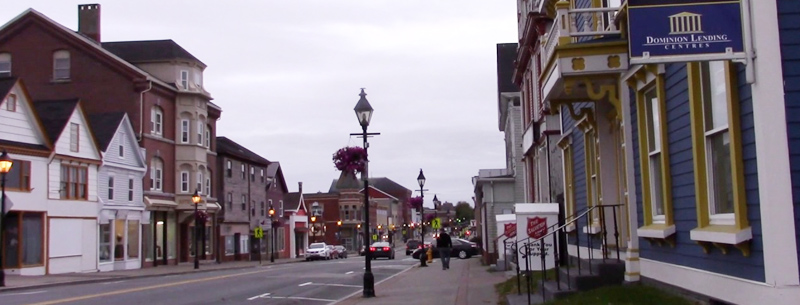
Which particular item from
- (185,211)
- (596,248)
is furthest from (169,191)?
(596,248)

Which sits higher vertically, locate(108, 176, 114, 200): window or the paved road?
locate(108, 176, 114, 200): window

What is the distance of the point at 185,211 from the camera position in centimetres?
5491

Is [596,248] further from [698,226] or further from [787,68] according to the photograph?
[787,68]

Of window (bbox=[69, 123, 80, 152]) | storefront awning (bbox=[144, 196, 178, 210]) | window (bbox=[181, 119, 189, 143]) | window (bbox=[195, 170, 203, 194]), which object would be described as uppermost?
window (bbox=[181, 119, 189, 143])

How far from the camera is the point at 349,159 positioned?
98.8 feet

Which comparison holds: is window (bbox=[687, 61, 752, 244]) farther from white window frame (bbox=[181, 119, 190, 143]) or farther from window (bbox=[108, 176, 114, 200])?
white window frame (bbox=[181, 119, 190, 143])

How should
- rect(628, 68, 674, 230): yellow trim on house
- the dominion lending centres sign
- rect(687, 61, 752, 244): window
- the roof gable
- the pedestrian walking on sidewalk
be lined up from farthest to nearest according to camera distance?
the roof gable
the pedestrian walking on sidewalk
rect(628, 68, 674, 230): yellow trim on house
rect(687, 61, 752, 244): window
the dominion lending centres sign

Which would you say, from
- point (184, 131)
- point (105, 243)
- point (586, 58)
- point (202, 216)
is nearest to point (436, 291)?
point (586, 58)

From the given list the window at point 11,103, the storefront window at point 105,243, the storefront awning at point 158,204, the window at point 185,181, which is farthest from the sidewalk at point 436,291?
the window at point 185,181

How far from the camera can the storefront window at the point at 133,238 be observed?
4778 cm

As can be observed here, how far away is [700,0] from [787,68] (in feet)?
3.26

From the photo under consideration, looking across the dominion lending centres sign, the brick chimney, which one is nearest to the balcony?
the dominion lending centres sign

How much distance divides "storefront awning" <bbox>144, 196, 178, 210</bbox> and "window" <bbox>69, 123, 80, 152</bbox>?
8.50m

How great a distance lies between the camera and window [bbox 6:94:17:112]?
36.5m
